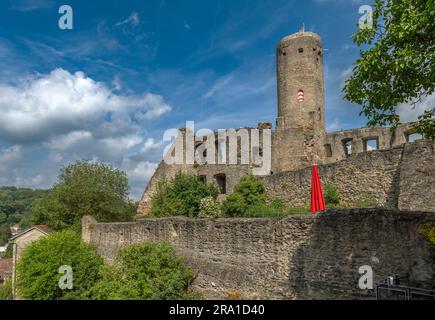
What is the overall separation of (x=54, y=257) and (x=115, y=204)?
12.5m

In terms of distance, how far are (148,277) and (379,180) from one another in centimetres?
975

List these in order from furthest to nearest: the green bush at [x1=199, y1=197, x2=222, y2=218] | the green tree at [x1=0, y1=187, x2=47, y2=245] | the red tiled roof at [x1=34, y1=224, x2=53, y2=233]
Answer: the green tree at [x1=0, y1=187, x2=47, y2=245], the red tiled roof at [x1=34, y1=224, x2=53, y2=233], the green bush at [x1=199, y1=197, x2=222, y2=218]

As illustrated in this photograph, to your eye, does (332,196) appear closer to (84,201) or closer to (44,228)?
(84,201)

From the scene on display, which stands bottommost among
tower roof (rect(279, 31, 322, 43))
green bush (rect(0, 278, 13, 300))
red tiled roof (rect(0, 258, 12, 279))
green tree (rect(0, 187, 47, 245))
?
red tiled roof (rect(0, 258, 12, 279))

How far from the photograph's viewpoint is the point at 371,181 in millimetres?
15141

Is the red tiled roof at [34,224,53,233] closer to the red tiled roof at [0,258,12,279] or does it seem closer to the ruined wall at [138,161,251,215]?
the ruined wall at [138,161,251,215]

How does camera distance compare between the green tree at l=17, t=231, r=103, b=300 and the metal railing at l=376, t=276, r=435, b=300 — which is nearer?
the metal railing at l=376, t=276, r=435, b=300

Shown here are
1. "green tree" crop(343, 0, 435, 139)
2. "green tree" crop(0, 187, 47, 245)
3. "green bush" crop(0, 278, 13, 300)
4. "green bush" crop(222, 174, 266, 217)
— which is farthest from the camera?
"green tree" crop(0, 187, 47, 245)

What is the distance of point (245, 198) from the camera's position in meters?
20.8

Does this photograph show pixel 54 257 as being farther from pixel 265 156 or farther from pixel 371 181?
Result: pixel 265 156

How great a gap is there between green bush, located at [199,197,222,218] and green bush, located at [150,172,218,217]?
0.84 meters

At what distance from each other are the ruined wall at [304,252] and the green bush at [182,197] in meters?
9.42

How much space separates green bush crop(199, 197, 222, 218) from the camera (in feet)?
70.3

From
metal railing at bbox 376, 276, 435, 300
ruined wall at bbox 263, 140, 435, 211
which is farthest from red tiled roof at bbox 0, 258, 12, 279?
metal railing at bbox 376, 276, 435, 300
